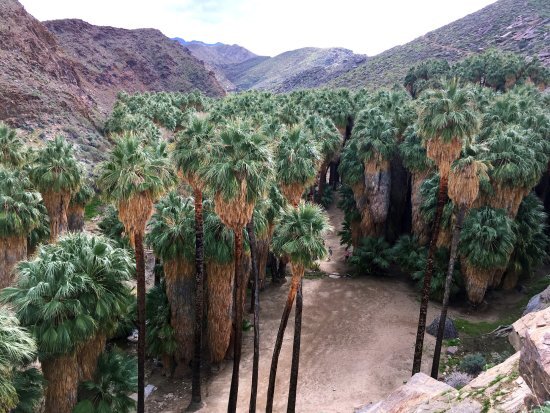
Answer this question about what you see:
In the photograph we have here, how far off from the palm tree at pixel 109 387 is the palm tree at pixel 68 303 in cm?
40

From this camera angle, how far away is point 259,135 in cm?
1747

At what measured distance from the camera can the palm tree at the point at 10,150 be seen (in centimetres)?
2927

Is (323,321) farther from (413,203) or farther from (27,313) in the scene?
(27,313)

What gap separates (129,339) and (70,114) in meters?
49.9

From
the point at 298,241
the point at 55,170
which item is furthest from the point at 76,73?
the point at 298,241

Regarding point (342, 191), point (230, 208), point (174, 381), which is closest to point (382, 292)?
point (342, 191)

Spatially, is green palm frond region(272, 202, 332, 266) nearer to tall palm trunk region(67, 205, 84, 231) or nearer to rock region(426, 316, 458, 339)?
rock region(426, 316, 458, 339)

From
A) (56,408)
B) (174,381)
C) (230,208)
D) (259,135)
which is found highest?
(259,135)

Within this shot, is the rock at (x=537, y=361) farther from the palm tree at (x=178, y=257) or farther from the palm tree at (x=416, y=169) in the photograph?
the palm tree at (x=416, y=169)

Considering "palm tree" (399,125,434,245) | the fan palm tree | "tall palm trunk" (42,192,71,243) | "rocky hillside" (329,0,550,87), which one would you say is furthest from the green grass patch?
"rocky hillside" (329,0,550,87)

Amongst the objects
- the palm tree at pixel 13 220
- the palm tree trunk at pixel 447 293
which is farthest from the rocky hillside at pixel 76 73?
the palm tree trunk at pixel 447 293

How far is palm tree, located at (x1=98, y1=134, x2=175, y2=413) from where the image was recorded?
1561 centimetres

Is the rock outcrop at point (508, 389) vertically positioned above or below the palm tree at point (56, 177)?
below

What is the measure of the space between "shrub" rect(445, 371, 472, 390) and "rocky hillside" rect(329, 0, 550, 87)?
78928 mm
